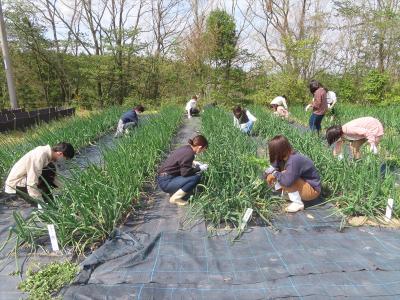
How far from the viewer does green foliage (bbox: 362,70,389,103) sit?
37.5ft

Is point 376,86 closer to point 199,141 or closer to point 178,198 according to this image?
point 199,141

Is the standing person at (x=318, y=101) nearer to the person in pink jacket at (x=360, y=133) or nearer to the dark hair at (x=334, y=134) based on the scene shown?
the person in pink jacket at (x=360, y=133)

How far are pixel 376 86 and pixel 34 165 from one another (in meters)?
11.4

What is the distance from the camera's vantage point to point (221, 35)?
13.1 metres

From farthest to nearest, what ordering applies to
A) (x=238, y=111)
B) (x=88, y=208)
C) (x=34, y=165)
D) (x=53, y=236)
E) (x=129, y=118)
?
(x=129, y=118)
(x=238, y=111)
(x=34, y=165)
(x=88, y=208)
(x=53, y=236)

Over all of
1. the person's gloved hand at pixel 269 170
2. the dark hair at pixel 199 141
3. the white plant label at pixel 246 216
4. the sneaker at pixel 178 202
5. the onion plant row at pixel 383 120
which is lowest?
the sneaker at pixel 178 202

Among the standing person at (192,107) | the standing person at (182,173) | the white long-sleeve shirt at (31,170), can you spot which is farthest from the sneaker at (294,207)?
the standing person at (192,107)

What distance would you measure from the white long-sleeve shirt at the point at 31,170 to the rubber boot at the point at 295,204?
2.02 meters

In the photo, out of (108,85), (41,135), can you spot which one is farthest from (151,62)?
(41,135)

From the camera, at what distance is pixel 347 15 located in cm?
1343

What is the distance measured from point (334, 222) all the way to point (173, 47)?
14.1 metres

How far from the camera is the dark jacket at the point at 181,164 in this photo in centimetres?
312

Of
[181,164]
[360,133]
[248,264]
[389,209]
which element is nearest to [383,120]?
[360,133]

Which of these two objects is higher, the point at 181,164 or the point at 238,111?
the point at 238,111
